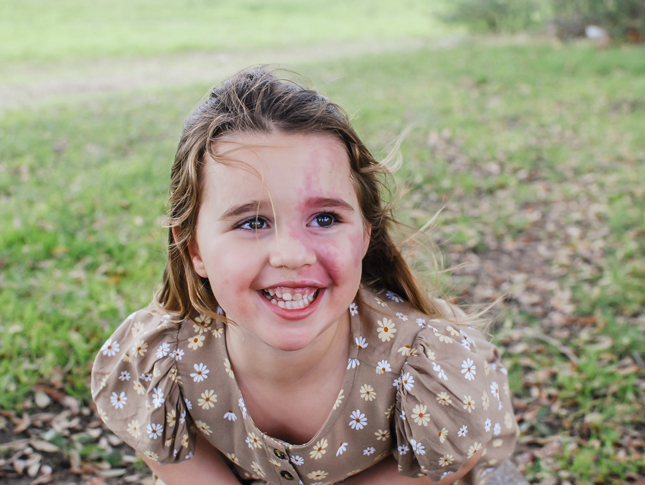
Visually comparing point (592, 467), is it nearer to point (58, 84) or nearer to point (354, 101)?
point (354, 101)

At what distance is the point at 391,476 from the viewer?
1.99 m

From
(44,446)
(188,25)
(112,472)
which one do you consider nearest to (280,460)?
(112,472)

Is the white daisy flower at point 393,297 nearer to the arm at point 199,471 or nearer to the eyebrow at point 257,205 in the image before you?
the eyebrow at point 257,205

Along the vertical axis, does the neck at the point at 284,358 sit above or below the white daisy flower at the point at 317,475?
above

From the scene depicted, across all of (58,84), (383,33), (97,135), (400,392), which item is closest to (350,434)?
(400,392)

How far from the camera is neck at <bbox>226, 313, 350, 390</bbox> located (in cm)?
180

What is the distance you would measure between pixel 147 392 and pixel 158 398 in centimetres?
5

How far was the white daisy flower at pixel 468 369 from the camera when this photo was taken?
1.82 metres

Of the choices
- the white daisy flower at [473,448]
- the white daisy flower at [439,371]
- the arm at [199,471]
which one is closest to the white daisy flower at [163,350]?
the arm at [199,471]

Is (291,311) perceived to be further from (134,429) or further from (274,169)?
(134,429)

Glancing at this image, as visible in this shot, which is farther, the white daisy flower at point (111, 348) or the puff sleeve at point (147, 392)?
the white daisy flower at point (111, 348)

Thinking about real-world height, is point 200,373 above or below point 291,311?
below

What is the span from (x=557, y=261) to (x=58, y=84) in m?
8.90

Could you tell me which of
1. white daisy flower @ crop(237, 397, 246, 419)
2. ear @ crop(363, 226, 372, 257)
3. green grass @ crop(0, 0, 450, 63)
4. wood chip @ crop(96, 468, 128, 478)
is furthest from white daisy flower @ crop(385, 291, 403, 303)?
green grass @ crop(0, 0, 450, 63)
